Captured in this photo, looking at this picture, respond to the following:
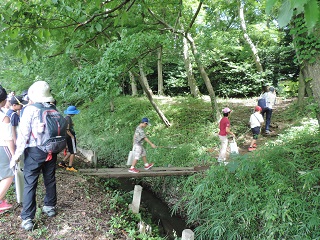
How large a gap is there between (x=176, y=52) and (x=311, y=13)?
12112mm

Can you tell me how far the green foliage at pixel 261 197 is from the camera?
3.75 meters

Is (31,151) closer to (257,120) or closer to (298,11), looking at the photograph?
(298,11)

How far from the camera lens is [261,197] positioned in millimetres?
4219

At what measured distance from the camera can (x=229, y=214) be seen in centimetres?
427

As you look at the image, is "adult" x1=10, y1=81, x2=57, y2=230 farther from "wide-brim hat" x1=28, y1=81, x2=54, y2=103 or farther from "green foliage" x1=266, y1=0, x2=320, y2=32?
"green foliage" x1=266, y1=0, x2=320, y2=32

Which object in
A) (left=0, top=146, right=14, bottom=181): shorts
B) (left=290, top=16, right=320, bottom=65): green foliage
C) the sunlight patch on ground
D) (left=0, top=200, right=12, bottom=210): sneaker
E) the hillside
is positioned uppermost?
(left=290, top=16, right=320, bottom=65): green foliage

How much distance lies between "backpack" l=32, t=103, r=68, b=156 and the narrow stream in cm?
320

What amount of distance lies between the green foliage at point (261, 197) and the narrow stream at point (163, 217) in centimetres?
54

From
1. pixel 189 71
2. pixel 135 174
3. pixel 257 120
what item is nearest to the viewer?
pixel 135 174

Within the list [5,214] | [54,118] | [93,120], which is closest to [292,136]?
[54,118]

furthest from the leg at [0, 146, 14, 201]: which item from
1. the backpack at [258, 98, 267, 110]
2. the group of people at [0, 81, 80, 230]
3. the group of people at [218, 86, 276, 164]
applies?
the backpack at [258, 98, 267, 110]

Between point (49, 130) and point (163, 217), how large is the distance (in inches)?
162

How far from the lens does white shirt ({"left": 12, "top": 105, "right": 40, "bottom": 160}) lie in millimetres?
2820

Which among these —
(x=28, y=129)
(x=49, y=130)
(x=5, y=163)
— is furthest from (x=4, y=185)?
Answer: (x=49, y=130)
